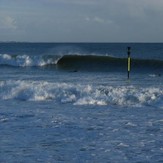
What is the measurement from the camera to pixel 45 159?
8.94 m

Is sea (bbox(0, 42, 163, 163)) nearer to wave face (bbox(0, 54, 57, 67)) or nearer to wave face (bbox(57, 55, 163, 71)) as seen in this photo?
wave face (bbox(57, 55, 163, 71))

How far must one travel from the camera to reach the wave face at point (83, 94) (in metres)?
16.1

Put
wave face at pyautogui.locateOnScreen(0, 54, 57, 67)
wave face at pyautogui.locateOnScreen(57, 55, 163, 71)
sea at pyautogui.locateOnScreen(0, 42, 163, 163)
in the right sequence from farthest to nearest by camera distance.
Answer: wave face at pyautogui.locateOnScreen(0, 54, 57, 67), wave face at pyautogui.locateOnScreen(57, 55, 163, 71), sea at pyautogui.locateOnScreen(0, 42, 163, 163)

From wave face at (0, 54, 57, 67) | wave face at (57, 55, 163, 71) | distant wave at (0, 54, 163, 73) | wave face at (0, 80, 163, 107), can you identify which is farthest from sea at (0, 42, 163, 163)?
wave face at (0, 54, 57, 67)

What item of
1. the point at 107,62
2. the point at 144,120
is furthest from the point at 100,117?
the point at 107,62

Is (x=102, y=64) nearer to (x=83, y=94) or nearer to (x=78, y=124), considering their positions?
(x=83, y=94)

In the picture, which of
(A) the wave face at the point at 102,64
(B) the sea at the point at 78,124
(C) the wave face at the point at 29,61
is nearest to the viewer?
(B) the sea at the point at 78,124

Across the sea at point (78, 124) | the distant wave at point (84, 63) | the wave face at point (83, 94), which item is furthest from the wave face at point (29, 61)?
the wave face at point (83, 94)

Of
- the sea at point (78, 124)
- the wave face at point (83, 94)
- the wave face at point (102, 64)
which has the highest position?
the wave face at point (102, 64)

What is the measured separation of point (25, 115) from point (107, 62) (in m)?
23.6

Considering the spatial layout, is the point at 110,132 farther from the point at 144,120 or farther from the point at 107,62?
the point at 107,62

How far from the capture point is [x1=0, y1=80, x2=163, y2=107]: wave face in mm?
16062

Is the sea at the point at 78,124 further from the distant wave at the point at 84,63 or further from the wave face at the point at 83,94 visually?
the distant wave at the point at 84,63

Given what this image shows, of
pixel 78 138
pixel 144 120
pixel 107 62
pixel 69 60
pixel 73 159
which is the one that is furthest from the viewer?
pixel 69 60
